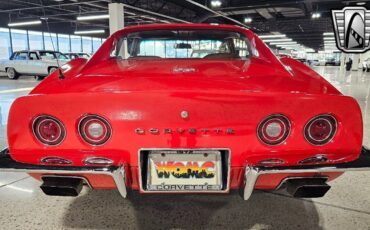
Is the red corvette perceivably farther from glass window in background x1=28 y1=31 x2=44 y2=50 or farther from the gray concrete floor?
glass window in background x1=28 y1=31 x2=44 y2=50

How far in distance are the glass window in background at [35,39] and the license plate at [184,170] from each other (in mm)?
27441

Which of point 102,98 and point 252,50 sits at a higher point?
point 252,50

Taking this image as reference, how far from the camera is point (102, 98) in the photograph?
1.39m

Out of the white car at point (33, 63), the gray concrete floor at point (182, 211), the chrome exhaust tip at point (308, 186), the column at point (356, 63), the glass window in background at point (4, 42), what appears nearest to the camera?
the chrome exhaust tip at point (308, 186)

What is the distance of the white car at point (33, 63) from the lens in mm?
12820

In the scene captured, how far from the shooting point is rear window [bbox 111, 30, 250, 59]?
2.53m

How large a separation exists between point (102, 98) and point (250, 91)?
0.70 meters

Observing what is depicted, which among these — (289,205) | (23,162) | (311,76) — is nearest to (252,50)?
(311,76)

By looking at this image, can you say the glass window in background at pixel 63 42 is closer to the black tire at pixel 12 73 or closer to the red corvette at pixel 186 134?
the black tire at pixel 12 73

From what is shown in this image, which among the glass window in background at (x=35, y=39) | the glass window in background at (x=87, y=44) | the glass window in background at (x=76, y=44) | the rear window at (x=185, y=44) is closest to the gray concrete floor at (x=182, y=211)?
the rear window at (x=185, y=44)

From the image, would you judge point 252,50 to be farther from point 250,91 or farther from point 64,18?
point 64,18

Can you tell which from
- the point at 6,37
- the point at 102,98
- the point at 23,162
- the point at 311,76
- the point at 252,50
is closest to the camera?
the point at 102,98

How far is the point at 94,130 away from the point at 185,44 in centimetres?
163

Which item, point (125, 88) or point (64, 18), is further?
point (64, 18)
